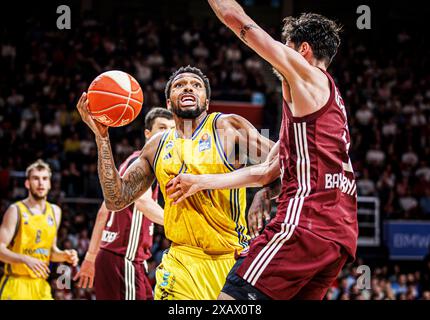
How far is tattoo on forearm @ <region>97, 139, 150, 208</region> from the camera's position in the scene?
13.9ft

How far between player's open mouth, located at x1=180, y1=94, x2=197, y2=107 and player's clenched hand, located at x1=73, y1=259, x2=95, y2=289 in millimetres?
2059

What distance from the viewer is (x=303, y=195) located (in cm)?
330

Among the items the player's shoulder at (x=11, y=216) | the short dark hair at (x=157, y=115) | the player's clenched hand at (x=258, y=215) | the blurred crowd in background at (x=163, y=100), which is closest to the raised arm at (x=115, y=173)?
the player's clenched hand at (x=258, y=215)

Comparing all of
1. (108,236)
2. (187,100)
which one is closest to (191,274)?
(187,100)

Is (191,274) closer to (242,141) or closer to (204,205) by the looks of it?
(204,205)

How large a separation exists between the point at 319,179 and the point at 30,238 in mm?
4172

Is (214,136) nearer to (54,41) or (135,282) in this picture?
(135,282)

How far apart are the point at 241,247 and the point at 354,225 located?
1.07 m

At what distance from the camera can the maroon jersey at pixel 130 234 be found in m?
5.89

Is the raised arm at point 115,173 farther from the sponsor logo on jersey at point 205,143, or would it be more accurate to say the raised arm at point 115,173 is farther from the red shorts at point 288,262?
the red shorts at point 288,262

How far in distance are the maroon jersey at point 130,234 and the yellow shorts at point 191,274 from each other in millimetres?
1674

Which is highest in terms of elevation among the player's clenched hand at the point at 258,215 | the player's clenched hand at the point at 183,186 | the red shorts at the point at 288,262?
the player's clenched hand at the point at 183,186

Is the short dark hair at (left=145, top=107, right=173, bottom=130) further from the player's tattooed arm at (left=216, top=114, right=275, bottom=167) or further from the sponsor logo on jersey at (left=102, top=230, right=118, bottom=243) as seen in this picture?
the player's tattooed arm at (left=216, top=114, right=275, bottom=167)

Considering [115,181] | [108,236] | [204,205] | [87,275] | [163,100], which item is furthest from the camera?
[163,100]
